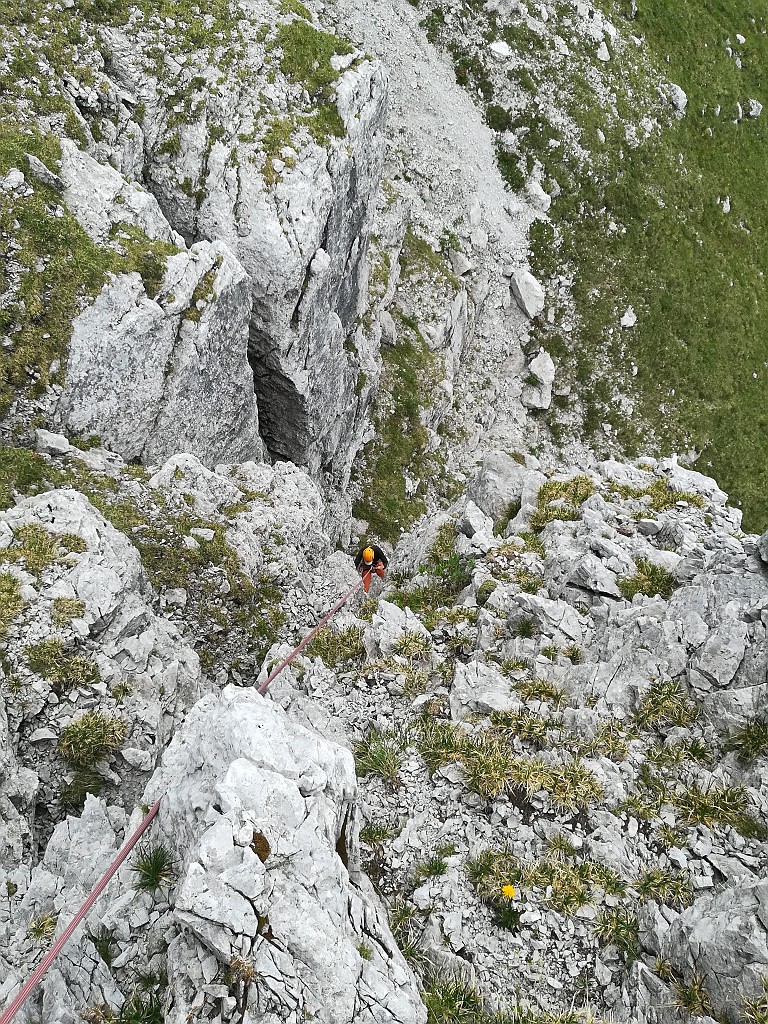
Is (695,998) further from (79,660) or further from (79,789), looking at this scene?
(79,660)

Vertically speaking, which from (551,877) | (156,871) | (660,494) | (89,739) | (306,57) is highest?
(306,57)

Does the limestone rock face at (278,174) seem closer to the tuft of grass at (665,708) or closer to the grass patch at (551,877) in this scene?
the tuft of grass at (665,708)

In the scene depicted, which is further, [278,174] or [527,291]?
A: [527,291]

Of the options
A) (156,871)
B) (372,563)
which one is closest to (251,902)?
(156,871)

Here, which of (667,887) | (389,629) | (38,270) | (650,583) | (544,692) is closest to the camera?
(667,887)

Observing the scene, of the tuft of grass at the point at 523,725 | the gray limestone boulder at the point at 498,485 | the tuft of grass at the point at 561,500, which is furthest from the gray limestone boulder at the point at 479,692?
the gray limestone boulder at the point at 498,485

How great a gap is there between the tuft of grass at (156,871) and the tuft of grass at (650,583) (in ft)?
41.8

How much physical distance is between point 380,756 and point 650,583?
352 inches

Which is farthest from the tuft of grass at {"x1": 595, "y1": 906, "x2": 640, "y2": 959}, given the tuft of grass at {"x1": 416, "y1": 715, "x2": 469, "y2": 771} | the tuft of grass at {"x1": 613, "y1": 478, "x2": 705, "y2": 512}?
the tuft of grass at {"x1": 613, "y1": 478, "x2": 705, "y2": 512}

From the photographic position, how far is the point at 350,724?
14.2 m

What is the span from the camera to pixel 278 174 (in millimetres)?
27250

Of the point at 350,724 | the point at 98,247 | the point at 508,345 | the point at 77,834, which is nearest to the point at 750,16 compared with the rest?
the point at 508,345

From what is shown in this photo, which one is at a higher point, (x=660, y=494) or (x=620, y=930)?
(x=660, y=494)

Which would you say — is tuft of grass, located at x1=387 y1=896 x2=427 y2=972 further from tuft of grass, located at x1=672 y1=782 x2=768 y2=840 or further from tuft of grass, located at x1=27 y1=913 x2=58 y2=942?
tuft of grass, located at x1=27 y1=913 x2=58 y2=942
